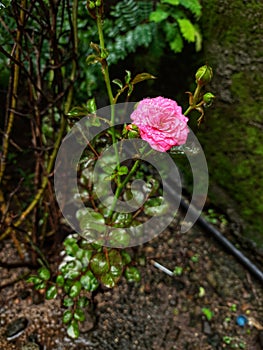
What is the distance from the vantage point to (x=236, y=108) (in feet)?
4.71

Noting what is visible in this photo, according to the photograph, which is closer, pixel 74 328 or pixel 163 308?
pixel 74 328

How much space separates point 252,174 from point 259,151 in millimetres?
96

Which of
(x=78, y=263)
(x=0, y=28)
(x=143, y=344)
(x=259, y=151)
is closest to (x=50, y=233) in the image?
(x=78, y=263)

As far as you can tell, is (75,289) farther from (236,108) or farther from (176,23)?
(176,23)

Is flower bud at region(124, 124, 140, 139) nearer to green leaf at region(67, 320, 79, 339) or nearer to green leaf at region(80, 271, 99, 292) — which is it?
green leaf at region(80, 271, 99, 292)

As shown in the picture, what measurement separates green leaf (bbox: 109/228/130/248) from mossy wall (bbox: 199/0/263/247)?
664 millimetres

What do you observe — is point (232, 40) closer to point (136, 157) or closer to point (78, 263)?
point (136, 157)

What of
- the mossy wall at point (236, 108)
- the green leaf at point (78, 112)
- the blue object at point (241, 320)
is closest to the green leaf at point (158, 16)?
the mossy wall at point (236, 108)

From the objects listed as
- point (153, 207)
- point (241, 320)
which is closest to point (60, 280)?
point (153, 207)

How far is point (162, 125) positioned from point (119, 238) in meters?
0.39

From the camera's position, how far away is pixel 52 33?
1.08 m

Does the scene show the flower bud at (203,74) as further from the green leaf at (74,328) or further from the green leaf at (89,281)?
the green leaf at (74,328)

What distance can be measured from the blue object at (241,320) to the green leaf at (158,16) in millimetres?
1072

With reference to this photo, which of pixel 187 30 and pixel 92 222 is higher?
pixel 187 30
